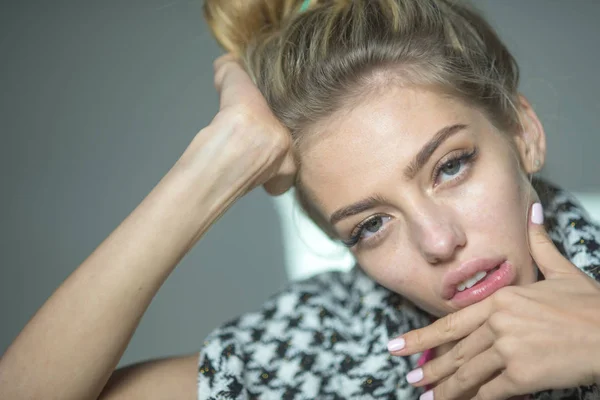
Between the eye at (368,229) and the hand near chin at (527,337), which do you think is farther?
the eye at (368,229)

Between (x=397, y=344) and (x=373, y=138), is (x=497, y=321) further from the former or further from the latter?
(x=373, y=138)

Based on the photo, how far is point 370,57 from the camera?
4.51 feet

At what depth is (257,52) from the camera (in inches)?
59.6

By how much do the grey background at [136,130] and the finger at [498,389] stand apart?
1.05 m

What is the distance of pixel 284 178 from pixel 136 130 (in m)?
0.90

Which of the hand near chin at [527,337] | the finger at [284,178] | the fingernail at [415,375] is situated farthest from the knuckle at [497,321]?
the finger at [284,178]

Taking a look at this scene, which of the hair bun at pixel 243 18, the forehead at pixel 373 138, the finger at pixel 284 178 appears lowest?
the forehead at pixel 373 138

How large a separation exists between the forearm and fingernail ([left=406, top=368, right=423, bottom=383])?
1.58 ft

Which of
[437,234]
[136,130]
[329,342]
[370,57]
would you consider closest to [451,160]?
[437,234]

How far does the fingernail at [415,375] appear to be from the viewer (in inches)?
54.9

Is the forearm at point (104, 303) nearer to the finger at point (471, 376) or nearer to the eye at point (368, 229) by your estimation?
the eye at point (368, 229)

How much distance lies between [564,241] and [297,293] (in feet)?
1.84

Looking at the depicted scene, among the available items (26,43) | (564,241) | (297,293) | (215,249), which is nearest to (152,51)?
(26,43)

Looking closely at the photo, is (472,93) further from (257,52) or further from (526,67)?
(526,67)
